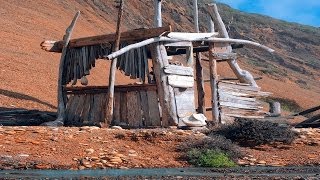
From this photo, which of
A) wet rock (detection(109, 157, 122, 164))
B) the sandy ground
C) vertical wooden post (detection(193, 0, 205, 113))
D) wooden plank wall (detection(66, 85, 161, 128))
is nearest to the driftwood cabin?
wooden plank wall (detection(66, 85, 161, 128))

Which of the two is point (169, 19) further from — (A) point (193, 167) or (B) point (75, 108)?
(A) point (193, 167)

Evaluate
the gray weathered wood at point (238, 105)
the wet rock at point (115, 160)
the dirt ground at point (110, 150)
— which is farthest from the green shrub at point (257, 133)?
the wet rock at point (115, 160)

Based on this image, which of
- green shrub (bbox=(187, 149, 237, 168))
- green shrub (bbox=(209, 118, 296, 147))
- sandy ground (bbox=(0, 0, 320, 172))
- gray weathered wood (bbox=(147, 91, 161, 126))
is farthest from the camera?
gray weathered wood (bbox=(147, 91, 161, 126))

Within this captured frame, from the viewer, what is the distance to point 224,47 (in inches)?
768

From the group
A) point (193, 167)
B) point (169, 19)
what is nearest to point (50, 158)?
point (193, 167)

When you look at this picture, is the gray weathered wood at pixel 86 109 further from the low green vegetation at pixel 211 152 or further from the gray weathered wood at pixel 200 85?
the low green vegetation at pixel 211 152

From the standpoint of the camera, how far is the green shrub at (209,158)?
13.5 m

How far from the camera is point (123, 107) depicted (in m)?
18.1

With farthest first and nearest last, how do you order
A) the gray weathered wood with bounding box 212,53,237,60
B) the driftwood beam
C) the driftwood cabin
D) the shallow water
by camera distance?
the gray weathered wood with bounding box 212,53,237,60
the driftwood cabin
the driftwood beam
the shallow water

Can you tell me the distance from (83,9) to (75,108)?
34.9 m

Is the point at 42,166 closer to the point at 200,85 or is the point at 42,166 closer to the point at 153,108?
the point at 153,108

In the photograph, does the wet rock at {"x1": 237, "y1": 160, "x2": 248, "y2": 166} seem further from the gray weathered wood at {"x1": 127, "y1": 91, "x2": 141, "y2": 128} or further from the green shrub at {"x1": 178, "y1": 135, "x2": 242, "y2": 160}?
the gray weathered wood at {"x1": 127, "y1": 91, "x2": 141, "y2": 128}

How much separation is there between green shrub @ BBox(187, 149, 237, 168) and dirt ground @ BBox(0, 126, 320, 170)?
0.76 feet

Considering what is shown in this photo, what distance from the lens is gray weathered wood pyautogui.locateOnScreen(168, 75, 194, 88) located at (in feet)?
56.9
